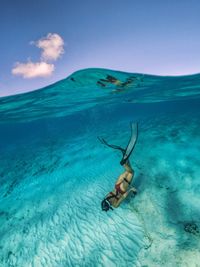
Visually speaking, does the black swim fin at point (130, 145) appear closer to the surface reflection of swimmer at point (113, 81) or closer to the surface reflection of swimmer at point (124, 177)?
the surface reflection of swimmer at point (124, 177)

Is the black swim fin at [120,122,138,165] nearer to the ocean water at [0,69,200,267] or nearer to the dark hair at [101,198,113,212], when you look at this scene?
the dark hair at [101,198,113,212]

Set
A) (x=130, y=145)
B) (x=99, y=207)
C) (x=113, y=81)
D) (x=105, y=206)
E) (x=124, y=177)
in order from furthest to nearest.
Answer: (x=113, y=81) < (x=99, y=207) < (x=105, y=206) < (x=124, y=177) < (x=130, y=145)

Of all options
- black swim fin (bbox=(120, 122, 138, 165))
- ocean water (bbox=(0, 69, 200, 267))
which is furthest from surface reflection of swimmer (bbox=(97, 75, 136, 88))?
black swim fin (bbox=(120, 122, 138, 165))

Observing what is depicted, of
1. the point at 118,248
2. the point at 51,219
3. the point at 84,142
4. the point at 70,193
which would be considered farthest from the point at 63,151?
the point at 118,248

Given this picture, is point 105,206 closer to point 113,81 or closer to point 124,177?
point 124,177

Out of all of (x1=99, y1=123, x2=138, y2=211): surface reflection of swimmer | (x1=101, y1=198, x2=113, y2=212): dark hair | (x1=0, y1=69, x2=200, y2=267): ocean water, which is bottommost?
(x1=0, y1=69, x2=200, y2=267): ocean water

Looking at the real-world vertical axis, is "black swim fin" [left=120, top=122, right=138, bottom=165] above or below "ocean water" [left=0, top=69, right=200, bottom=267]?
above

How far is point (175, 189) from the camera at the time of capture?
973cm

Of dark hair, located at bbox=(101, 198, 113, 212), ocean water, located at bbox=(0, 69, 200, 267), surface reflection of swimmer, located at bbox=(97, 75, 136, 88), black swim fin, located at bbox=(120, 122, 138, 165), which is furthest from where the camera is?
surface reflection of swimmer, located at bbox=(97, 75, 136, 88)

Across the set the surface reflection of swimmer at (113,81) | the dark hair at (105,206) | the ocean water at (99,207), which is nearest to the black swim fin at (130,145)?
the dark hair at (105,206)

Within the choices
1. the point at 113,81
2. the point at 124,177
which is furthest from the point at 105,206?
the point at 113,81

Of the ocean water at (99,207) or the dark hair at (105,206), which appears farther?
the dark hair at (105,206)

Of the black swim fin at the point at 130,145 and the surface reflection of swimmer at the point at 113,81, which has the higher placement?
the surface reflection of swimmer at the point at 113,81

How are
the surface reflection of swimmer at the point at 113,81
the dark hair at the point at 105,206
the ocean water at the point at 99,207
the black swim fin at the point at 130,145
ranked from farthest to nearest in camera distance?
the surface reflection of swimmer at the point at 113,81 < the dark hair at the point at 105,206 < the ocean water at the point at 99,207 < the black swim fin at the point at 130,145
